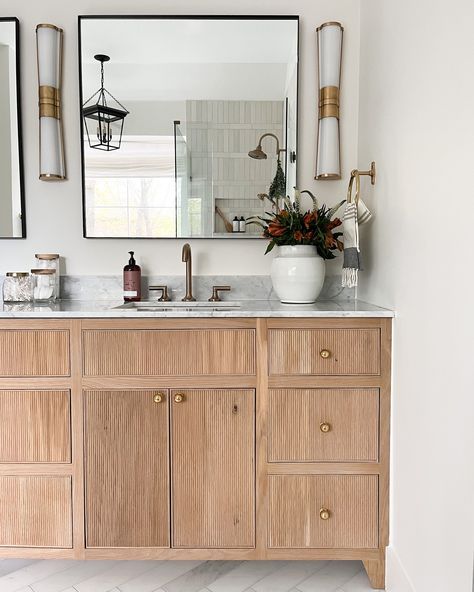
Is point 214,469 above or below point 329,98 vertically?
below

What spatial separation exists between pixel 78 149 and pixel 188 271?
0.76m

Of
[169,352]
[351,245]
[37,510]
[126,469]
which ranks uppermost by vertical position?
[351,245]

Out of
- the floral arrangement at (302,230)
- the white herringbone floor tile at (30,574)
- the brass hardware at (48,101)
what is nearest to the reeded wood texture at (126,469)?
the white herringbone floor tile at (30,574)

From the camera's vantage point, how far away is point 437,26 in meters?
1.19

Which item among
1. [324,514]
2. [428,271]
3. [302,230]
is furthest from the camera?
[302,230]

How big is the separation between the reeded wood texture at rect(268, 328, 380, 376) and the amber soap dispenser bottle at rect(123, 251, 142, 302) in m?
0.73

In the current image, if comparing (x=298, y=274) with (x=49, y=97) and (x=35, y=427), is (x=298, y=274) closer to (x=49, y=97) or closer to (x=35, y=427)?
(x=35, y=427)

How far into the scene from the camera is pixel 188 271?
2014 mm

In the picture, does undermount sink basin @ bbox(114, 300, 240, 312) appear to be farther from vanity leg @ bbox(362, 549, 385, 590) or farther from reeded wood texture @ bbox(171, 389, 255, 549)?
vanity leg @ bbox(362, 549, 385, 590)

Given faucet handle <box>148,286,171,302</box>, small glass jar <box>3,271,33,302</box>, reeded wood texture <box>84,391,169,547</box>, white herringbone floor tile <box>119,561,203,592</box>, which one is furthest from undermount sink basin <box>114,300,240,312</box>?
white herringbone floor tile <box>119,561,203,592</box>

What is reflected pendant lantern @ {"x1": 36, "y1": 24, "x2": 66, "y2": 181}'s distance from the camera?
1979 millimetres

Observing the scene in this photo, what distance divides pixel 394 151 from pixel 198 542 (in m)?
1.50

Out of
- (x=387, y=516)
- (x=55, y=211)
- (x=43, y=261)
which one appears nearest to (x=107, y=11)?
(x=55, y=211)

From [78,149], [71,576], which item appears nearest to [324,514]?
[71,576]
